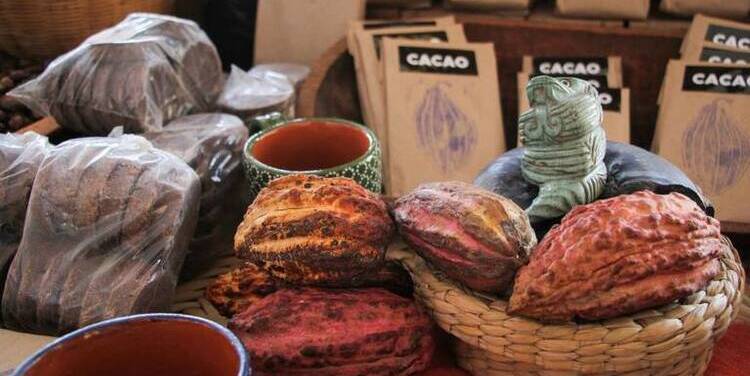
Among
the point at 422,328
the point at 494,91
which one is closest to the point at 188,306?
the point at 422,328

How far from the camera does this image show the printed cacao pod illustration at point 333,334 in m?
0.70

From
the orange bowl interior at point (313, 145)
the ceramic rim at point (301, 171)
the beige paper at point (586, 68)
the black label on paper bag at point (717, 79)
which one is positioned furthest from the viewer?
the beige paper at point (586, 68)

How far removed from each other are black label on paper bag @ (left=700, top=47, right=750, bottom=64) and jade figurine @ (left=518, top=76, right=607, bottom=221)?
58 centimetres

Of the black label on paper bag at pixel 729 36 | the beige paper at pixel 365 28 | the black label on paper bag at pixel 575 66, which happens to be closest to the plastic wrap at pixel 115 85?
the beige paper at pixel 365 28

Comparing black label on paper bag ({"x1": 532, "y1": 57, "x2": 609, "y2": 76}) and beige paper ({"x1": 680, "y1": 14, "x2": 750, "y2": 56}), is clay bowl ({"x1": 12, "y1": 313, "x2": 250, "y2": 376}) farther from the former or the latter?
beige paper ({"x1": 680, "y1": 14, "x2": 750, "y2": 56})

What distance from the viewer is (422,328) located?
0.73 meters

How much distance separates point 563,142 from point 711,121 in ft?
1.79

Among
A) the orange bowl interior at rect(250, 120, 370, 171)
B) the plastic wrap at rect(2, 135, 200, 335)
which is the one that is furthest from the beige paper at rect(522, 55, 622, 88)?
the plastic wrap at rect(2, 135, 200, 335)

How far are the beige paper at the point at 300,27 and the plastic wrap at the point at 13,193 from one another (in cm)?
72

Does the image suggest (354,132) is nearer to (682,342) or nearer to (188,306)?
(188,306)

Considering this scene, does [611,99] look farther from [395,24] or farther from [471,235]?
[471,235]

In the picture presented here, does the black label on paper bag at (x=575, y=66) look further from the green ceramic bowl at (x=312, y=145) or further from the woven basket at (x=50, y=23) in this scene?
the woven basket at (x=50, y=23)

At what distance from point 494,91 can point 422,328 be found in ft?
2.34

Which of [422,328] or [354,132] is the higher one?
[354,132]
